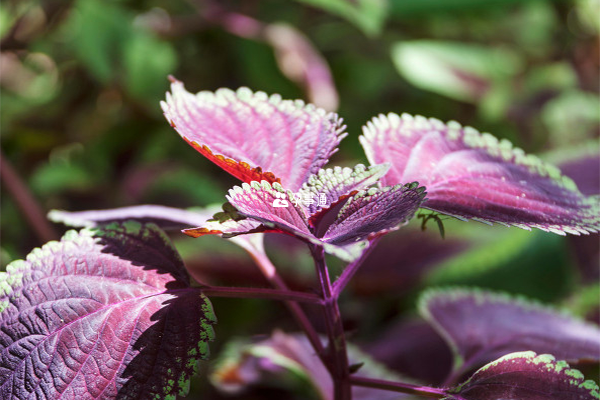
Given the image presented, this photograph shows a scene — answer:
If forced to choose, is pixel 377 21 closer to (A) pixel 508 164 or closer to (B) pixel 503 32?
(A) pixel 508 164

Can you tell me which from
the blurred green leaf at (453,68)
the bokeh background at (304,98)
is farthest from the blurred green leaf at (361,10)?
the blurred green leaf at (453,68)

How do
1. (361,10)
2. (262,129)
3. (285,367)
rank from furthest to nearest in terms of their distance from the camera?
(361,10) → (285,367) → (262,129)

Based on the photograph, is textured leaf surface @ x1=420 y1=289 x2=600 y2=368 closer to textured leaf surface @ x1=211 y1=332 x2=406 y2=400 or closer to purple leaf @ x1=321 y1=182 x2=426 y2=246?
textured leaf surface @ x1=211 y1=332 x2=406 y2=400

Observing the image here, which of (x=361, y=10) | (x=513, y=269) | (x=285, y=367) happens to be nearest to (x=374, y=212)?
(x=285, y=367)

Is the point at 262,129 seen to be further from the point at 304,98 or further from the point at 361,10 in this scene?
the point at 304,98

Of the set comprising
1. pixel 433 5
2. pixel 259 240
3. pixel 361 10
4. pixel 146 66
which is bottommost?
pixel 259 240

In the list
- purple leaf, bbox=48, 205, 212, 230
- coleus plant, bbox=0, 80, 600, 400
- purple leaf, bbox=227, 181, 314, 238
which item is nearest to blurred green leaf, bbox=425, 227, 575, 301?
coleus plant, bbox=0, 80, 600, 400
